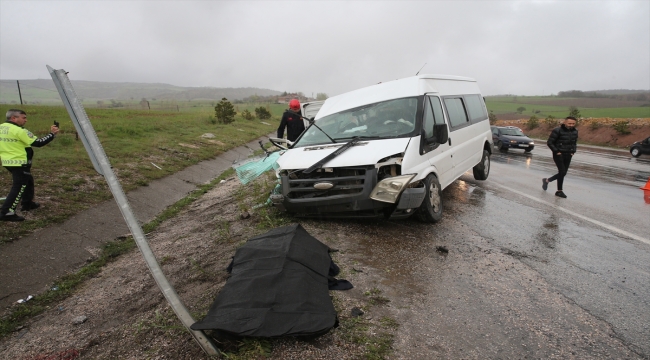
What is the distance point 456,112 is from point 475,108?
170cm

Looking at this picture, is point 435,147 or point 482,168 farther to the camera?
point 482,168

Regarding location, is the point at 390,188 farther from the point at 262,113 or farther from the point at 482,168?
the point at 262,113

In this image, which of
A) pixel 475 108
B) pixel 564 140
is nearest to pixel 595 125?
pixel 564 140

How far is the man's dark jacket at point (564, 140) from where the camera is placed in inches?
316

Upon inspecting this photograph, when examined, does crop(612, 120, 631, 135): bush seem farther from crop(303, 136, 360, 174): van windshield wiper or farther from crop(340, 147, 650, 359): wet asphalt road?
crop(303, 136, 360, 174): van windshield wiper

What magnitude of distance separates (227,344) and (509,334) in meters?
2.15

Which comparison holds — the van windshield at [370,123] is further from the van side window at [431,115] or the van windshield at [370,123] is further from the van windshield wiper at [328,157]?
the van windshield wiper at [328,157]

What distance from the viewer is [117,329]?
3225 mm

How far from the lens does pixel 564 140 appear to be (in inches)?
317

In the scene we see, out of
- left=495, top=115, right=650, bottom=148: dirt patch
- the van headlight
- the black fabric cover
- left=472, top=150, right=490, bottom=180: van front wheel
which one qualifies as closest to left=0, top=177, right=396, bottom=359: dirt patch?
the black fabric cover

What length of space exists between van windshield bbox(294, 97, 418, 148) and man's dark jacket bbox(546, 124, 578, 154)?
4666mm

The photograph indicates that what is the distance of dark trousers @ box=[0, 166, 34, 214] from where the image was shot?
587cm

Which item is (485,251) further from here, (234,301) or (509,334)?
(234,301)

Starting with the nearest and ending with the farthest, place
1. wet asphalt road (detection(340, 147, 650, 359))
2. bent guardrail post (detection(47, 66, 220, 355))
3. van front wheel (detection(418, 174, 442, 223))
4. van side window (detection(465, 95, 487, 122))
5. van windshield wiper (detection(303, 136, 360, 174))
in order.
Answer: bent guardrail post (detection(47, 66, 220, 355))
wet asphalt road (detection(340, 147, 650, 359))
van windshield wiper (detection(303, 136, 360, 174))
van front wheel (detection(418, 174, 442, 223))
van side window (detection(465, 95, 487, 122))
